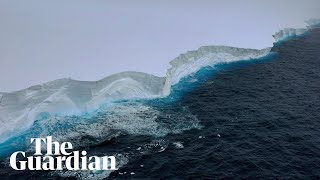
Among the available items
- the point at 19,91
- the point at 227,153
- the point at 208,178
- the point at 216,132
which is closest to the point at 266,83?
the point at 216,132

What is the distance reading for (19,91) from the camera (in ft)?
122

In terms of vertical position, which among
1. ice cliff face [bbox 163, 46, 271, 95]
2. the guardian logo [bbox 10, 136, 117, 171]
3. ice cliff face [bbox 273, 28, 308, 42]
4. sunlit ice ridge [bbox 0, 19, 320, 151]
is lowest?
the guardian logo [bbox 10, 136, 117, 171]

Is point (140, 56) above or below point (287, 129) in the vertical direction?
above

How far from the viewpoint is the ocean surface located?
2917cm

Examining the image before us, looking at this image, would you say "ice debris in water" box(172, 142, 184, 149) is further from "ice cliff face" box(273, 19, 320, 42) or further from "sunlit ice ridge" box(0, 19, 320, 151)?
"ice cliff face" box(273, 19, 320, 42)

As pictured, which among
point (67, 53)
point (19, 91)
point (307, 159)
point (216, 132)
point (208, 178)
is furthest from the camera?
point (67, 53)

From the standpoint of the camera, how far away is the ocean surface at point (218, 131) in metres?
29.2

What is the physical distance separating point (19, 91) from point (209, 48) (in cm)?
2575

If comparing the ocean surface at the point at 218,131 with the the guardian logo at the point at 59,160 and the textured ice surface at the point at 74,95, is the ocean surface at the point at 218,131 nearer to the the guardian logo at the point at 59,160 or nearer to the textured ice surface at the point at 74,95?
the the guardian logo at the point at 59,160

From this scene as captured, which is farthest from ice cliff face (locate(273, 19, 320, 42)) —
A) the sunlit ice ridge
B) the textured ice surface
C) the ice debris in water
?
the ice debris in water

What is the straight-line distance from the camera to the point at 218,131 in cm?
3491

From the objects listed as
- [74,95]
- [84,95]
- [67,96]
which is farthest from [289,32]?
[67,96]

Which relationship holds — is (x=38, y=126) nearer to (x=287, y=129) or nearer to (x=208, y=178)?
(x=208, y=178)

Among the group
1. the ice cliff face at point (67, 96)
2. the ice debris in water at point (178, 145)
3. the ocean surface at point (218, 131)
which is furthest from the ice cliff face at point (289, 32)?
the ice debris in water at point (178, 145)
